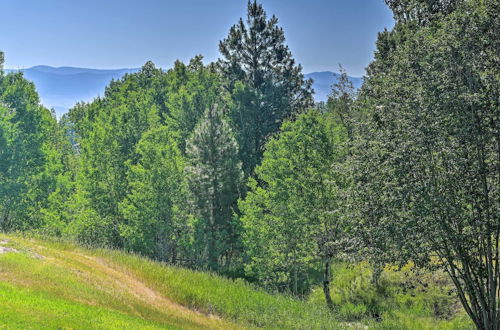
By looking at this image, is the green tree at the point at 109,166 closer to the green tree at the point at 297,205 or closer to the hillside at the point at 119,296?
the green tree at the point at 297,205

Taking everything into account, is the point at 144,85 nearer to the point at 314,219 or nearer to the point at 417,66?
the point at 314,219

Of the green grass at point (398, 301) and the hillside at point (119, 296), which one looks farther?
the green grass at point (398, 301)

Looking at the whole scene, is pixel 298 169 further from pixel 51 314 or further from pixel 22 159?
pixel 22 159

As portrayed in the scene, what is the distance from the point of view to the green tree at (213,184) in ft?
130

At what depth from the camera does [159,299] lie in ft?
→ 70.0

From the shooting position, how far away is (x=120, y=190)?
4312cm

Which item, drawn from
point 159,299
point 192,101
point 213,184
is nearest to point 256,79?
point 192,101

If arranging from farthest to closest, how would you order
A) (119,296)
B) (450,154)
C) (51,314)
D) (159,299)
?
(159,299), (119,296), (450,154), (51,314)

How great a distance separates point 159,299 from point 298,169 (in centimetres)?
1579

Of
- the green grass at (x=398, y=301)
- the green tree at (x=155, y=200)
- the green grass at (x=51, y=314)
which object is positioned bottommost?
the green grass at (x=398, y=301)

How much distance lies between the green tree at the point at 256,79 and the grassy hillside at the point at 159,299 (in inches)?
897

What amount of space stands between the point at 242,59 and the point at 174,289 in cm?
3711

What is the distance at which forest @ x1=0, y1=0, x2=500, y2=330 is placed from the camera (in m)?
15.7

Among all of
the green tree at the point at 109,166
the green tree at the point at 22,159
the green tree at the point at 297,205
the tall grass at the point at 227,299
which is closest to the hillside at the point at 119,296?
the tall grass at the point at 227,299
